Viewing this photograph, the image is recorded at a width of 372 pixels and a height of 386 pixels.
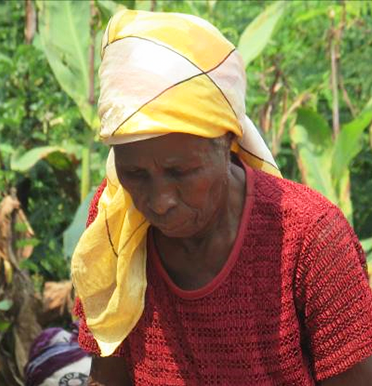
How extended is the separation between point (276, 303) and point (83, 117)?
212cm

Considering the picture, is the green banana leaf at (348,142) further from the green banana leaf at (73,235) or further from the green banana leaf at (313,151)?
the green banana leaf at (73,235)

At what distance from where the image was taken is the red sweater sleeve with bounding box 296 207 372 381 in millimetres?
1712

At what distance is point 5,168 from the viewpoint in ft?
12.7

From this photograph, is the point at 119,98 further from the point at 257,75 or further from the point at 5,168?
the point at 257,75

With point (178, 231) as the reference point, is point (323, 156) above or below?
below

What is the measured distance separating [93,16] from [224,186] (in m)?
2.36

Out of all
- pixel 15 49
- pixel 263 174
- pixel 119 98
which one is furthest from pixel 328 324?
pixel 15 49

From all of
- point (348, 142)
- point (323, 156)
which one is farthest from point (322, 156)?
point (348, 142)

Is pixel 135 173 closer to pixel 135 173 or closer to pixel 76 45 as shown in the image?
pixel 135 173

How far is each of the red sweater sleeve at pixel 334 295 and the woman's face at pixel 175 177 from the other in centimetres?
21

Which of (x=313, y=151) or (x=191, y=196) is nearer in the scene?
(x=191, y=196)

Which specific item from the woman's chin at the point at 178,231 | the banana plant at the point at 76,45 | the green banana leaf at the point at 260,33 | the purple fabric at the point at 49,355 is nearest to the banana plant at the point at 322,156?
the green banana leaf at the point at 260,33

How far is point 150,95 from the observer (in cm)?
155

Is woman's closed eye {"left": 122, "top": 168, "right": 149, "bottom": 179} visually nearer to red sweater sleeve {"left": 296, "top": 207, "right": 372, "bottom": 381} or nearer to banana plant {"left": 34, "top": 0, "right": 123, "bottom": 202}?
red sweater sleeve {"left": 296, "top": 207, "right": 372, "bottom": 381}
